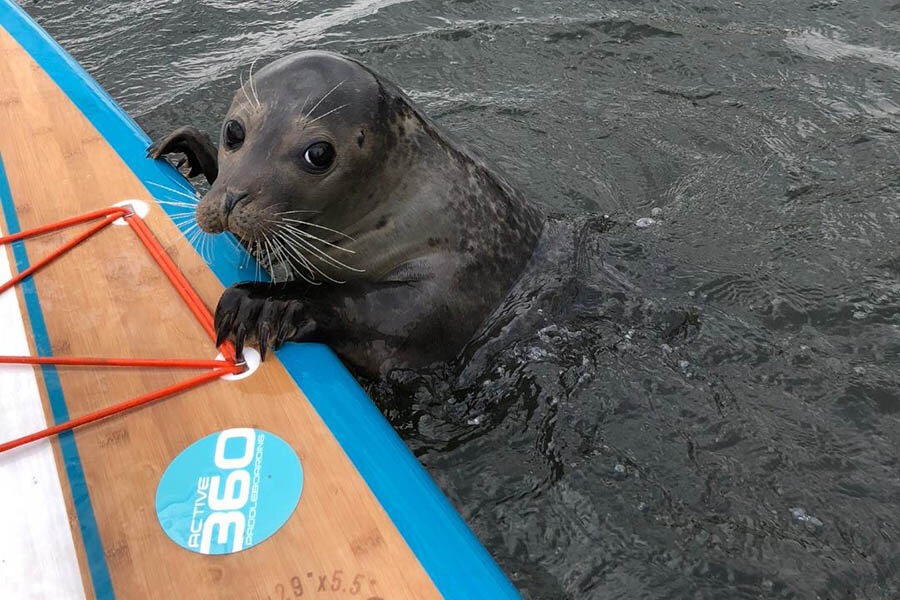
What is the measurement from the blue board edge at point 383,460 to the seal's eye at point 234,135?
0.64 metres

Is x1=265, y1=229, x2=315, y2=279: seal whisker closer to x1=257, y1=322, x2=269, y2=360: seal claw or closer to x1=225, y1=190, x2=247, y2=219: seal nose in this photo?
x1=225, y1=190, x2=247, y2=219: seal nose

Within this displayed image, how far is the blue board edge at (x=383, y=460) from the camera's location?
2531mm

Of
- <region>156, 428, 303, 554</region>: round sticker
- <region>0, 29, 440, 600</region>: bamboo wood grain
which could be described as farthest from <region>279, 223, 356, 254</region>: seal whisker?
<region>156, 428, 303, 554</region>: round sticker

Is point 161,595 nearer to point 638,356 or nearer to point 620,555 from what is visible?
point 620,555

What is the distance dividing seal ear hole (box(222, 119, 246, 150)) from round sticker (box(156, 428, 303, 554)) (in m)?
1.09

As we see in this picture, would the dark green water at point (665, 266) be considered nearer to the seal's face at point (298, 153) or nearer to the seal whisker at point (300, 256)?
the seal whisker at point (300, 256)

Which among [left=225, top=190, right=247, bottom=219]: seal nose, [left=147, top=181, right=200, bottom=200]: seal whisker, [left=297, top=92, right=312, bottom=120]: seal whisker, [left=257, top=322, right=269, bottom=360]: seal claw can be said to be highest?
[left=297, top=92, right=312, bottom=120]: seal whisker

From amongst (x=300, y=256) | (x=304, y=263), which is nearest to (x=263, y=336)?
(x=300, y=256)

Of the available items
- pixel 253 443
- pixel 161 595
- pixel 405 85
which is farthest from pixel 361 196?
pixel 405 85

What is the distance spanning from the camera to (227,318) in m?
3.17

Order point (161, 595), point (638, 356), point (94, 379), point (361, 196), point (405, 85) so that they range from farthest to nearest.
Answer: point (405, 85) < point (638, 356) < point (361, 196) < point (94, 379) < point (161, 595)

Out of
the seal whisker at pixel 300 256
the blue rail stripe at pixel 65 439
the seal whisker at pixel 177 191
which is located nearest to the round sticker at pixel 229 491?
the blue rail stripe at pixel 65 439

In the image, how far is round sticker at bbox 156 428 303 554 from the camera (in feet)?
8.49

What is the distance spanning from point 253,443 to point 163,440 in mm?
304
